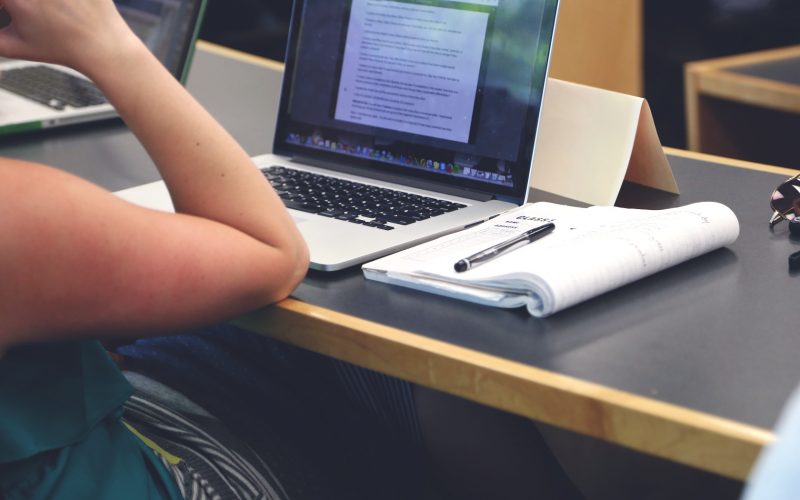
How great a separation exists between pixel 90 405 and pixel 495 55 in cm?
58

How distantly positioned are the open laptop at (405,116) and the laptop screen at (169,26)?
311 mm

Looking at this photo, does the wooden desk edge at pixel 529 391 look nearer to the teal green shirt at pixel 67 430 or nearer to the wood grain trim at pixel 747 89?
the teal green shirt at pixel 67 430

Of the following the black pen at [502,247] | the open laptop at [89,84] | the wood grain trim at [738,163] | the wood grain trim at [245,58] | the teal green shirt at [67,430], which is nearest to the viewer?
the teal green shirt at [67,430]

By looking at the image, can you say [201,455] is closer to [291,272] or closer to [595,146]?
[291,272]

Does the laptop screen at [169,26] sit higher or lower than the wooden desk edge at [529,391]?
higher

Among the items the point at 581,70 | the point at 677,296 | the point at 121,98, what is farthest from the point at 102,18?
the point at 581,70

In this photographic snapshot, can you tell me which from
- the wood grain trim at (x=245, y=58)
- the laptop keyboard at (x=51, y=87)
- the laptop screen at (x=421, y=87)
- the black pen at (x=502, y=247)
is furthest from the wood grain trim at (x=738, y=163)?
the laptop keyboard at (x=51, y=87)

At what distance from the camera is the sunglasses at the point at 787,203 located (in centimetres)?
103

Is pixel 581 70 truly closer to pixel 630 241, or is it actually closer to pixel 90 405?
pixel 630 241

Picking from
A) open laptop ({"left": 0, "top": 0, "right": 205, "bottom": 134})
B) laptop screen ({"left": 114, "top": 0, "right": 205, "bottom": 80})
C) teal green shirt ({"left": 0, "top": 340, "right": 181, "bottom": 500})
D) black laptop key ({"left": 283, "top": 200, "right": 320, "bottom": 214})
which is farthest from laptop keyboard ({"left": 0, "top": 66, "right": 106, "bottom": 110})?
teal green shirt ({"left": 0, "top": 340, "right": 181, "bottom": 500})

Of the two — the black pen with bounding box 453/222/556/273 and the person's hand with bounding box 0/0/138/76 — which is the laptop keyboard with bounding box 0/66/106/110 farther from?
the black pen with bounding box 453/222/556/273

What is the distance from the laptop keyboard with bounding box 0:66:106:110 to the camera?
1.53 metres

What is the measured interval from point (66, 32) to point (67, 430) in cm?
33

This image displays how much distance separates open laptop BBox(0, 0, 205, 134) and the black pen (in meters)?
0.78
